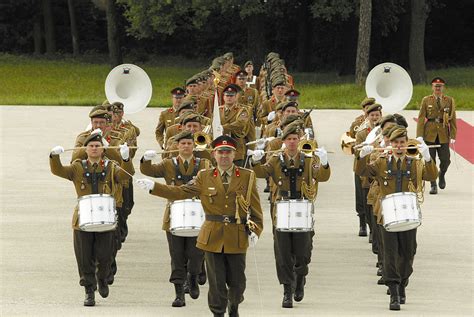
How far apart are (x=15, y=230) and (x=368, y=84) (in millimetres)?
6874

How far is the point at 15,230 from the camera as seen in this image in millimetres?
18375

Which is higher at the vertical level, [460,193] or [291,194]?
[291,194]

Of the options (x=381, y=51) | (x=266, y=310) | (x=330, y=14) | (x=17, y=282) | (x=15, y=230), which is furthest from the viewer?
(x=381, y=51)

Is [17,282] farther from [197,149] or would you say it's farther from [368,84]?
[368,84]

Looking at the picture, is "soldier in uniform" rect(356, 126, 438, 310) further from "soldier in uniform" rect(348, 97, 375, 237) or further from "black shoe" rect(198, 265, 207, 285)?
"soldier in uniform" rect(348, 97, 375, 237)

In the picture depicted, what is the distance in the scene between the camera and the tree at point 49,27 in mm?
62438

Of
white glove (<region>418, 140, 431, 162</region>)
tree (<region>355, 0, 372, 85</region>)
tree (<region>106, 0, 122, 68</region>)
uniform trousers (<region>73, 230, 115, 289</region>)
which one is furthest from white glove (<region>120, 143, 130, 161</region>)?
tree (<region>106, 0, 122, 68</region>)

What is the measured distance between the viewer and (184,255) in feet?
46.6

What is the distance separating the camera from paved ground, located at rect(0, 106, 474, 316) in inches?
550

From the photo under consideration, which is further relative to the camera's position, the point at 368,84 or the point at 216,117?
the point at 368,84

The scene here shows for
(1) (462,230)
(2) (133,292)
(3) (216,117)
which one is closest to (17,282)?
(2) (133,292)

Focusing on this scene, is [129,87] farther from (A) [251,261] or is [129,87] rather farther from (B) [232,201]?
(B) [232,201]

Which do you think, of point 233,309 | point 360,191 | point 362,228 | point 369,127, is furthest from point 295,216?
point 362,228

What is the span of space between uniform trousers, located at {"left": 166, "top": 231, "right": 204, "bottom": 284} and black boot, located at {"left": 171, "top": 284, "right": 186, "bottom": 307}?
0.32 ft
